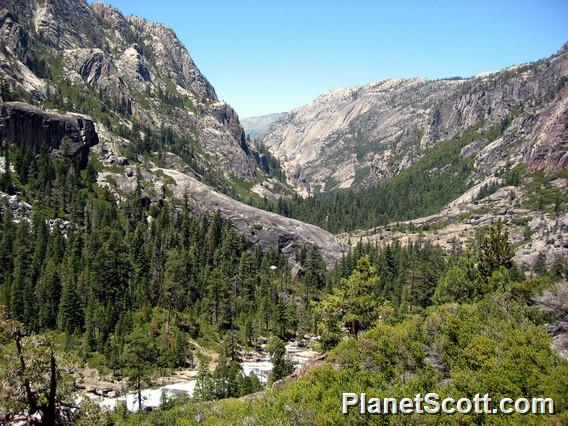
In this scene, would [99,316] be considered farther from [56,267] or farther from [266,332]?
[266,332]

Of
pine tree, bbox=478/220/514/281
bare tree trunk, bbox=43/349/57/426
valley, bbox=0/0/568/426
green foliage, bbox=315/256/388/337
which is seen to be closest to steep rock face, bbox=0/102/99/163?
valley, bbox=0/0/568/426

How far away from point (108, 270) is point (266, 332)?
4806cm

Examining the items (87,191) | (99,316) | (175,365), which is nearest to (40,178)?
(87,191)

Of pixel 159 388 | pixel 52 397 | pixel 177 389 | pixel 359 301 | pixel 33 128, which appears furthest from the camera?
pixel 33 128

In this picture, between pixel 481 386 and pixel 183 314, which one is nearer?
pixel 481 386

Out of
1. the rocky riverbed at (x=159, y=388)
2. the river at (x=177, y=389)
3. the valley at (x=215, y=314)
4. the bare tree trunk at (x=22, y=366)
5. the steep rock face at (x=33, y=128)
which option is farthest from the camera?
the steep rock face at (x=33, y=128)

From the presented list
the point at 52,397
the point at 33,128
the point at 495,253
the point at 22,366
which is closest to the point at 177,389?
the point at 52,397

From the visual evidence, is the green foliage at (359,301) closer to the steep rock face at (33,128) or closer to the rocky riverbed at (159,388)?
the rocky riverbed at (159,388)

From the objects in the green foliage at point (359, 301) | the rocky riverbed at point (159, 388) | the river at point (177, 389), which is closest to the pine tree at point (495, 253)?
the green foliage at point (359, 301)

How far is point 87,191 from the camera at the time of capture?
17725 centimetres

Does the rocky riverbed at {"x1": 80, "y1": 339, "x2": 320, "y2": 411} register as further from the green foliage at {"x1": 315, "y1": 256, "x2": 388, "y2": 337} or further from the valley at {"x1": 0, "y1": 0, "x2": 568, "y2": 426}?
Answer: the green foliage at {"x1": 315, "y1": 256, "x2": 388, "y2": 337}

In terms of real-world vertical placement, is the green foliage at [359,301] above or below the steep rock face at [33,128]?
below

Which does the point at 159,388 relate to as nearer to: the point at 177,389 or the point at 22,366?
the point at 177,389

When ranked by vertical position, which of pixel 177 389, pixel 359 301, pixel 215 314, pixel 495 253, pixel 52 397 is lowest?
pixel 177 389
